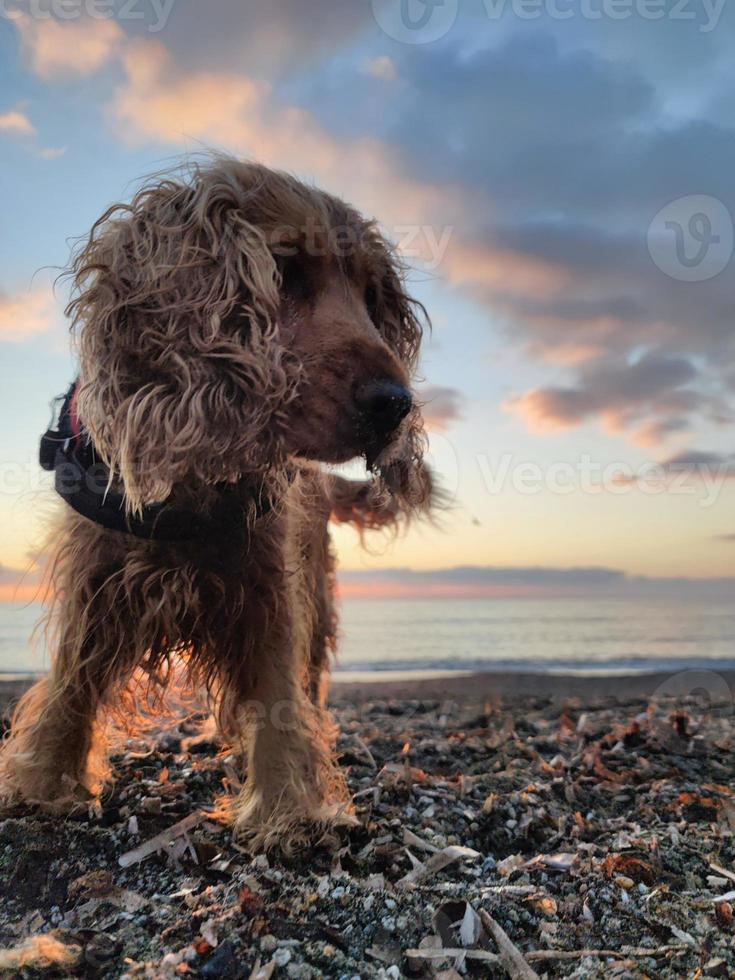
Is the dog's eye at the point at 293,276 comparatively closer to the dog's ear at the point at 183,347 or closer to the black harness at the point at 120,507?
the dog's ear at the point at 183,347

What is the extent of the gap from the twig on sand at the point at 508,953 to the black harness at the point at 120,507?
1698mm

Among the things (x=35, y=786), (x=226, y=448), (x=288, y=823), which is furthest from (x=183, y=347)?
(x=35, y=786)

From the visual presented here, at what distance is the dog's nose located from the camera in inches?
105

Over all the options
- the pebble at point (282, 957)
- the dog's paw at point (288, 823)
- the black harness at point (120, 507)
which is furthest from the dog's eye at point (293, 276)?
the pebble at point (282, 957)

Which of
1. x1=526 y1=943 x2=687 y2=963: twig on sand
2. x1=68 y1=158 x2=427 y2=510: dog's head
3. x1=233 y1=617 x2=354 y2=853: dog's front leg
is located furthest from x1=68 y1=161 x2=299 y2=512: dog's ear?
x1=526 y1=943 x2=687 y2=963: twig on sand

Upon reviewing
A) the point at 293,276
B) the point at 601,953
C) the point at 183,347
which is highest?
the point at 293,276

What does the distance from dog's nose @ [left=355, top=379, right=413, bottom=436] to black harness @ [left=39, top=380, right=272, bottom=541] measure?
2.52 feet

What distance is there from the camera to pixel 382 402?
268 centimetres

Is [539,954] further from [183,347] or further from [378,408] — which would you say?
[183,347]

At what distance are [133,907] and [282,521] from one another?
5.10 feet

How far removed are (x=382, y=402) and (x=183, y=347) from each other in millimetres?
740

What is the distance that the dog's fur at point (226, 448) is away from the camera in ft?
8.98

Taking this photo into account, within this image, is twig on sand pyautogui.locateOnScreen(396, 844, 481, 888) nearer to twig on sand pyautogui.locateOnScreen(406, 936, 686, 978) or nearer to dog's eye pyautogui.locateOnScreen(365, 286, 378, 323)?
twig on sand pyautogui.locateOnScreen(406, 936, 686, 978)

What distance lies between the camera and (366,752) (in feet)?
15.0
